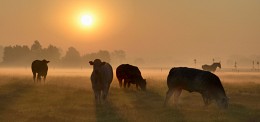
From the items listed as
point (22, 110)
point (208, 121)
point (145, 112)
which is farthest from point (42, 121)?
point (208, 121)

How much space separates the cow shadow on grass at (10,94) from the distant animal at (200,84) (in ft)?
28.2

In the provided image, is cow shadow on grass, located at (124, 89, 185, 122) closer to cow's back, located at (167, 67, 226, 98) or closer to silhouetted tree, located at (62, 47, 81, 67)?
cow's back, located at (167, 67, 226, 98)

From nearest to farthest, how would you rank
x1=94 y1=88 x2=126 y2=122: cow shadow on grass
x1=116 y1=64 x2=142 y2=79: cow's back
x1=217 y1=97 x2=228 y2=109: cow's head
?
x1=94 y1=88 x2=126 y2=122: cow shadow on grass, x1=217 y1=97 x2=228 y2=109: cow's head, x1=116 y1=64 x2=142 y2=79: cow's back

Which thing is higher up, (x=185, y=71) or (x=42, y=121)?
(x=185, y=71)

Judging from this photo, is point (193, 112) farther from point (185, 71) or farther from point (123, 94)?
point (123, 94)

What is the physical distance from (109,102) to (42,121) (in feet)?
22.9

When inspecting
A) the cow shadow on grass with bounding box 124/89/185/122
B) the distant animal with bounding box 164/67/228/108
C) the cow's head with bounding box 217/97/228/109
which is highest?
the distant animal with bounding box 164/67/228/108

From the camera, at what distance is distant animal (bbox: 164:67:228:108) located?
2050cm

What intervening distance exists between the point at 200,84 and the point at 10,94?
12230 millimetres

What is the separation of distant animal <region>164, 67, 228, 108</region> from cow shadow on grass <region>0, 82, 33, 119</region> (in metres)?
8.58

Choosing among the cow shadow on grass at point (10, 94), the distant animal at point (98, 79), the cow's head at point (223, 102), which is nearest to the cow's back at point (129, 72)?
the cow shadow on grass at point (10, 94)

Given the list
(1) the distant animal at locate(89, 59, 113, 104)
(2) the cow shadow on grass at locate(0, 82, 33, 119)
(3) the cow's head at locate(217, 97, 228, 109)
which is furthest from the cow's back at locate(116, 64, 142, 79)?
(3) the cow's head at locate(217, 97, 228, 109)

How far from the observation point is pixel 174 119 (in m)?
16.9

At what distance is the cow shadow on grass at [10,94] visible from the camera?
67.1 ft
